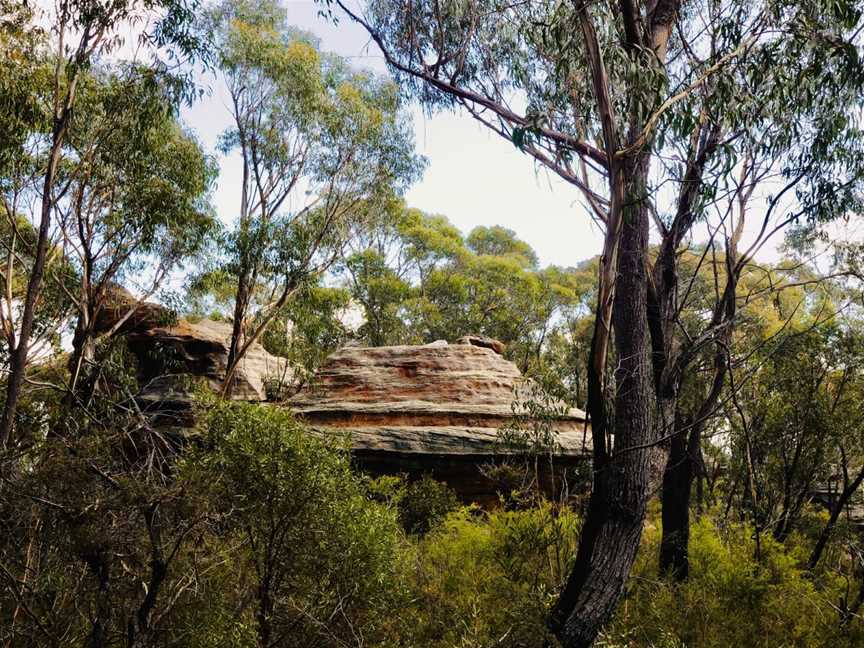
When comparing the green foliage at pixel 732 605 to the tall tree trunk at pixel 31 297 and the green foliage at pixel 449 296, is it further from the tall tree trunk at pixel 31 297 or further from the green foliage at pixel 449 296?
the green foliage at pixel 449 296

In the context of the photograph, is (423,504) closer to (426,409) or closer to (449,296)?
(426,409)

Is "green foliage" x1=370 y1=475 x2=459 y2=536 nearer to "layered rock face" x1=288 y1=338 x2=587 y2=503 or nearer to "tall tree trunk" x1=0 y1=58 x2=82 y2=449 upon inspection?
"layered rock face" x1=288 y1=338 x2=587 y2=503

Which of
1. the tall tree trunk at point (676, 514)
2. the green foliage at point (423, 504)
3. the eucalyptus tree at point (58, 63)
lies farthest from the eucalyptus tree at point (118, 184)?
the tall tree trunk at point (676, 514)

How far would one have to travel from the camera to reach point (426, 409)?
13000mm


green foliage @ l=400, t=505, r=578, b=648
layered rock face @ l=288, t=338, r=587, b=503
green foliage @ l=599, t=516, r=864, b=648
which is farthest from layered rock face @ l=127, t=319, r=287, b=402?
green foliage @ l=599, t=516, r=864, b=648

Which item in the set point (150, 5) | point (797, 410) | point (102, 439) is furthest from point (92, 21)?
point (797, 410)

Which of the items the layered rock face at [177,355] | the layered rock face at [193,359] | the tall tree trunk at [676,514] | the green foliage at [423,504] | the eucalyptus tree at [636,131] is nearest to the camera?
the eucalyptus tree at [636,131]

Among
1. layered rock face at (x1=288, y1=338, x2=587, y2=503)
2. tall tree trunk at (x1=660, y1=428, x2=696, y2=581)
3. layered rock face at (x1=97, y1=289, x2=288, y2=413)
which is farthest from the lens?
layered rock face at (x1=97, y1=289, x2=288, y2=413)

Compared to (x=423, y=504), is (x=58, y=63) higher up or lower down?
higher up

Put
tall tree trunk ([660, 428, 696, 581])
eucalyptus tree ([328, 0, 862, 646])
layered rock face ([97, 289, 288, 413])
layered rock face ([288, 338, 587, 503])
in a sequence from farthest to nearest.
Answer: layered rock face ([97, 289, 288, 413]), layered rock face ([288, 338, 587, 503]), tall tree trunk ([660, 428, 696, 581]), eucalyptus tree ([328, 0, 862, 646])

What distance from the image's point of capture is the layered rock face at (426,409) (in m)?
12.2

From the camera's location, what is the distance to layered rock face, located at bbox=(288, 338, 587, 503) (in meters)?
12.2

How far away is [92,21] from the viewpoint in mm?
7934

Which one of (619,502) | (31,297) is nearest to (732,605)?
(619,502)
